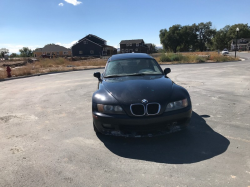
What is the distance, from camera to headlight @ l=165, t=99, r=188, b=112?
361 centimetres

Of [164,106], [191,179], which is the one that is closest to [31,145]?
[164,106]

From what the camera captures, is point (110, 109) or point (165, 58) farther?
point (165, 58)

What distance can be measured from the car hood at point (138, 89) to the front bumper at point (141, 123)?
295 millimetres

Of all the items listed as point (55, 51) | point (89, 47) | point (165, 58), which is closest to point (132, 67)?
point (165, 58)

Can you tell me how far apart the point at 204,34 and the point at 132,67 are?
386 ft

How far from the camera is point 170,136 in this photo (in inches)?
160

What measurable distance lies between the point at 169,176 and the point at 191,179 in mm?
277

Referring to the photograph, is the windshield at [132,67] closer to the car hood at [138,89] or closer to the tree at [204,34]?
the car hood at [138,89]

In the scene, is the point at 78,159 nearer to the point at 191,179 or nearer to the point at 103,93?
the point at 103,93

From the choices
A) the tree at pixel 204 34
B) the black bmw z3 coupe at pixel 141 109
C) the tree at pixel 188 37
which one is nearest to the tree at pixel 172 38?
the tree at pixel 188 37

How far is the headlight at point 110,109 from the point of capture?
11.7 ft

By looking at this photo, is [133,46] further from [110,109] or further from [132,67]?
[110,109]

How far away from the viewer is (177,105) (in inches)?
146

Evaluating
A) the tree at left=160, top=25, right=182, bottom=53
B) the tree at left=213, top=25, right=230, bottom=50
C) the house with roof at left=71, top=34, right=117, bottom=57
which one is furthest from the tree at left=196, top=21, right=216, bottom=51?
the house with roof at left=71, top=34, right=117, bottom=57
